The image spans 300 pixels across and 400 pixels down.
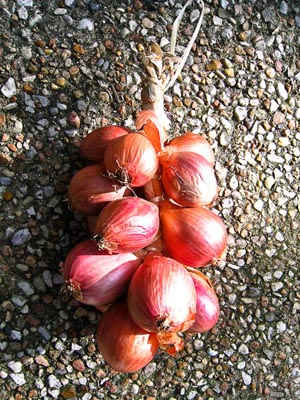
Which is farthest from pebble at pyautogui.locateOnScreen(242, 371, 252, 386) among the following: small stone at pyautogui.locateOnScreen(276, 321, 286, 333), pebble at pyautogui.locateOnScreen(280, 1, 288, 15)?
pebble at pyautogui.locateOnScreen(280, 1, 288, 15)

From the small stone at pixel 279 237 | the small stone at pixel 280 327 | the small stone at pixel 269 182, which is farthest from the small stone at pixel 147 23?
the small stone at pixel 280 327

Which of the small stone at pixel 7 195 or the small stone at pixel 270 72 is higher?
the small stone at pixel 270 72

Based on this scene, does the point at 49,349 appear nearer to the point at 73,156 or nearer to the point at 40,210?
the point at 40,210

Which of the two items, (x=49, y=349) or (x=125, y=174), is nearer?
(x=125, y=174)

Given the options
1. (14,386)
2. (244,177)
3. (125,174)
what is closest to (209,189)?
(125,174)

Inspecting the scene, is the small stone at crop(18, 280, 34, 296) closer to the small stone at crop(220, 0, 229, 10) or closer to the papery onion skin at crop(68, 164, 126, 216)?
the papery onion skin at crop(68, 164, 126, 216)

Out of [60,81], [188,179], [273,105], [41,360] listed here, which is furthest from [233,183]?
[41,360]

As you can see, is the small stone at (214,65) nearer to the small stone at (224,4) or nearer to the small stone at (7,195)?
the small stone at (224,4)
